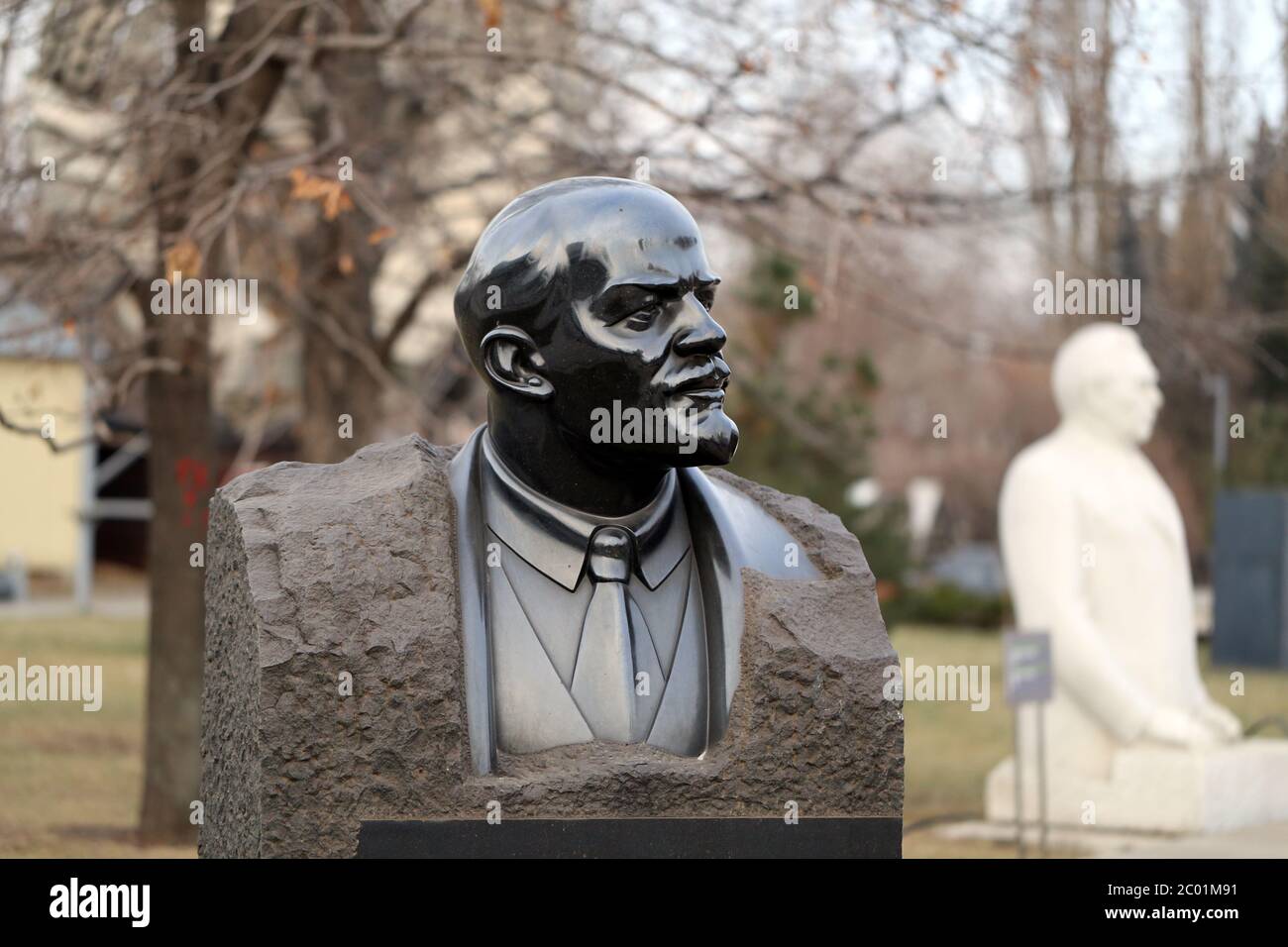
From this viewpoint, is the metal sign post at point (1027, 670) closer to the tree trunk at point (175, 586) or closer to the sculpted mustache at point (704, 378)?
the tree trunk at point (175, 586)

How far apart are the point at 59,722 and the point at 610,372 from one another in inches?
407

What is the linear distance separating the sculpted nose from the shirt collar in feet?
1.41

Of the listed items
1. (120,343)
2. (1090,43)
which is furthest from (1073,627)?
(120,343)

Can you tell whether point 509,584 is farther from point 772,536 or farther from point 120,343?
point 120,343

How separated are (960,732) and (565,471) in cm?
1132

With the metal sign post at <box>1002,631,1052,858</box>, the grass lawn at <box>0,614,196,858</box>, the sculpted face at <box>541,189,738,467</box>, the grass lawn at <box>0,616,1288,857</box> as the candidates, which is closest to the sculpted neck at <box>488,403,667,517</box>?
the sculpted face at <box>541,189,738,467</box>

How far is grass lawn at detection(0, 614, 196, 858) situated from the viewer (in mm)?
8375

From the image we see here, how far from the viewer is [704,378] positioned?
3707mm

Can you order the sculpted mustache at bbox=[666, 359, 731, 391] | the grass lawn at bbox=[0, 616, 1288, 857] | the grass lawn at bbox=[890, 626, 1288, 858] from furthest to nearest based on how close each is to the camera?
the grass lawn at bbox=[890, 626, 1288, 858] → the grass lawn at bbox=[0, 616, 1288, 857] → the sculpted mustache at bbox=[666, 359, 731, 391]

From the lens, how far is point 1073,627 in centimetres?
929

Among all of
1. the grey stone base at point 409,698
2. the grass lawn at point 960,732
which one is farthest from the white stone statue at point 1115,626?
the grey stone base at point 409,698

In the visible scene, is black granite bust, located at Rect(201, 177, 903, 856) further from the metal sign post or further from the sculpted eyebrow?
the metal sign post

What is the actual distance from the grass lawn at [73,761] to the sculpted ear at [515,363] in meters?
4.87

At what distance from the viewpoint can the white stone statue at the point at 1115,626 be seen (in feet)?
30.2
